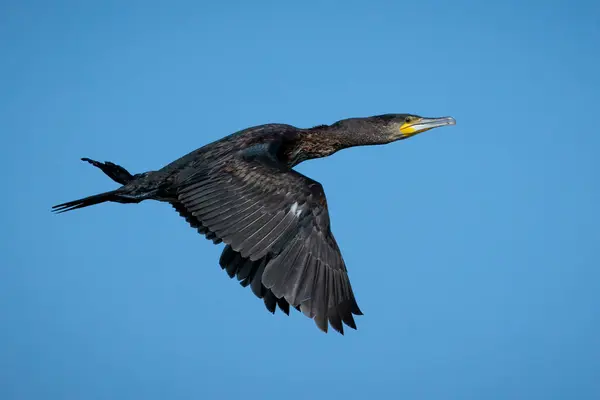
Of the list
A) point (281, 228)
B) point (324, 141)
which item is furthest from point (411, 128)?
point (281, 228)

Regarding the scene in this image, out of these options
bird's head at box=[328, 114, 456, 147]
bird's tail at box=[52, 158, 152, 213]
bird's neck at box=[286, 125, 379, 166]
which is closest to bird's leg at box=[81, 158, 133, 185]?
bird's tail at box=[52, 158, 152, 213]

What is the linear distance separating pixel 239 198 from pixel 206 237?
1274mm

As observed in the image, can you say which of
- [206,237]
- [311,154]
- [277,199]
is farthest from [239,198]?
[311,154]

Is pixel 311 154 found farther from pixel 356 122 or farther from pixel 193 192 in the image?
pixel 193 192

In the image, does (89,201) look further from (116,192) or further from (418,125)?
(418,125)

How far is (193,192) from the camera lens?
10875 mm

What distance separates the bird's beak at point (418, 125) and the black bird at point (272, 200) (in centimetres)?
1

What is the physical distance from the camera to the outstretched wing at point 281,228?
9820 millimetres

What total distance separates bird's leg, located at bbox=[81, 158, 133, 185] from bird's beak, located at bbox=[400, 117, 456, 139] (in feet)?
12.0

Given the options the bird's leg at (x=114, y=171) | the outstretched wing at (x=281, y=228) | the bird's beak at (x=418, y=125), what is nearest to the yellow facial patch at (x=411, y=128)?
the bird's beak at (x=418, y=125)

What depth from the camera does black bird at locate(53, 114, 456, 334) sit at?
9.91m

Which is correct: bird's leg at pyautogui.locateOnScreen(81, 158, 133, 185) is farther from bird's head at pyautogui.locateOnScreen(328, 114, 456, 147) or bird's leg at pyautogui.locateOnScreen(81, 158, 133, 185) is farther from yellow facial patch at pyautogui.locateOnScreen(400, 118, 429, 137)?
yellow facial patch at pyautogui.locateOnScreen(400, 118, 429, 137)

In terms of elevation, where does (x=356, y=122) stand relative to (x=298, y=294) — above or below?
above

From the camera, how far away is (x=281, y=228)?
10.2 meters
